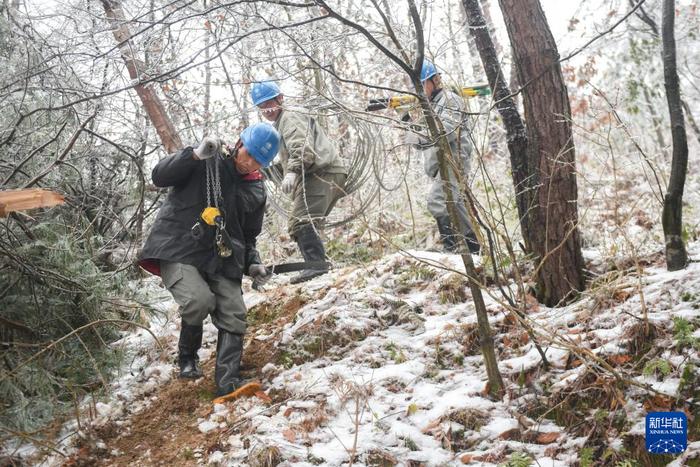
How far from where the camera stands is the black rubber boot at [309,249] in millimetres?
5672

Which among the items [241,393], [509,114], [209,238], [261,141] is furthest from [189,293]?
[509,114]

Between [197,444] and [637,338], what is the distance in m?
2.69

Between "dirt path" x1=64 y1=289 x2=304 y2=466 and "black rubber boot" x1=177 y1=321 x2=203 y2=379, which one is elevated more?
"black rubber boot" x1=177 y1=321 x2=203 y2=379

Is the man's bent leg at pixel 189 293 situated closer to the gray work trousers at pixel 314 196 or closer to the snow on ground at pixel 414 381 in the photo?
the snow on ground at pixel 414 381

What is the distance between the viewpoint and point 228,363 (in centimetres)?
414

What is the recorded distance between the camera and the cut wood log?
315cm

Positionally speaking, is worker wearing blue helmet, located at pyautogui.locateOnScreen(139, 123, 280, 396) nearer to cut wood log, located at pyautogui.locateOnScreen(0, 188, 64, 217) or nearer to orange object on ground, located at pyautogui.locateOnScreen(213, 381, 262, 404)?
orange object on ground, located at pyautogui.locateOnScreen(213, 381, 262, 404)

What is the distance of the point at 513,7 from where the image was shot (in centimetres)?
389

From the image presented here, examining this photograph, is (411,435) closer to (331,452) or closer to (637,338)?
(331,452)

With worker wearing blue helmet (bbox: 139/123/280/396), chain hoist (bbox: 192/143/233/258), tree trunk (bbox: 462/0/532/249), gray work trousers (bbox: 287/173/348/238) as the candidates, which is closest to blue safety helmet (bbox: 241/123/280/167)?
worker wearing blue helmet (bbox: 139/123/280/396)

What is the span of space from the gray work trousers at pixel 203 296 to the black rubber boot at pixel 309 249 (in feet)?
4.39

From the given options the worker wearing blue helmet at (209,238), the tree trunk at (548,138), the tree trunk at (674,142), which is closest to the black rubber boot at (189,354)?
the worker wearing blue helmet at (209,238)

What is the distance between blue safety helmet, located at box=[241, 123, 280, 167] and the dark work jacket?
23 centimetres

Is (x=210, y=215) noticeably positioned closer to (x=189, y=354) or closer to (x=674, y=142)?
(x=189, y=354)
